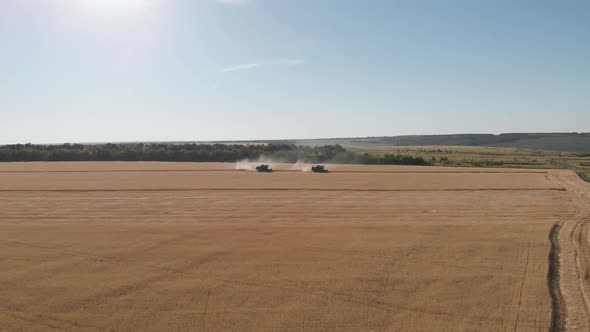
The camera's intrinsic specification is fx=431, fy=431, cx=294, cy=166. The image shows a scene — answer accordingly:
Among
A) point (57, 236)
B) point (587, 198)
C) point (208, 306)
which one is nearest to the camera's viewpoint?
point (208, 306)

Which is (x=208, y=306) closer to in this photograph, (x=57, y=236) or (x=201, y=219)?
(x=57, y=236)

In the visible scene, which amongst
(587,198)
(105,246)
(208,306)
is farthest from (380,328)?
(587,198)

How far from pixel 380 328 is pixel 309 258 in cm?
571

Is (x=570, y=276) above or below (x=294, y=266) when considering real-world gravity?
below

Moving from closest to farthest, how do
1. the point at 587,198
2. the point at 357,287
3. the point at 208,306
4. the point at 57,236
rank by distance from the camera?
the point at 208,306, the point at 357,287, the point at 57,236, the point at 587,198

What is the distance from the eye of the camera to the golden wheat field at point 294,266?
37.4ft

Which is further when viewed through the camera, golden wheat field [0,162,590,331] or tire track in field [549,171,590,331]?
golden wheat field [0,162,590,331]

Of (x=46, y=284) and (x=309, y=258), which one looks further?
(x=309, y=258)

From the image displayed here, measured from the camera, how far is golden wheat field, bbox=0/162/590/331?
11391mm

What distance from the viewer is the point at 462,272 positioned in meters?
14.7

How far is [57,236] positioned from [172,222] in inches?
227

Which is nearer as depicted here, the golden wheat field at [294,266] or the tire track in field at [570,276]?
the tire track in field at [570,276]

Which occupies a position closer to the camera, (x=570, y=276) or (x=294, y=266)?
(x=570, y=276)

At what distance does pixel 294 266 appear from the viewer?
1534 centimetres
